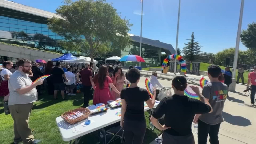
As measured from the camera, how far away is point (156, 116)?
1.93 meters

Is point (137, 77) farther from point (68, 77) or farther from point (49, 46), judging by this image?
point (49, 46)

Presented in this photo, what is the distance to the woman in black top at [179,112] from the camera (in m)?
1.83

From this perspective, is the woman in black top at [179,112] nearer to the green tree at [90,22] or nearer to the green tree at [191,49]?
the green tree at [90,22]

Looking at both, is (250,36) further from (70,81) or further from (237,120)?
(70,81)

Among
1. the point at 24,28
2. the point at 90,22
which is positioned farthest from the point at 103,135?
the point at 24,28

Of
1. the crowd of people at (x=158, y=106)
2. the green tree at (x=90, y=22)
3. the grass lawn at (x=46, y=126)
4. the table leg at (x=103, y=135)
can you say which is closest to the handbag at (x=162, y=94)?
the grass lawn at (x=46, y=126)

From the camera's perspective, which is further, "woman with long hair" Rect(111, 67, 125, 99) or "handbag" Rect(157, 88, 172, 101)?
"handbag" Rect(157, 88, 172, 101)

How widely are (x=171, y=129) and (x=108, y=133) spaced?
2093mm

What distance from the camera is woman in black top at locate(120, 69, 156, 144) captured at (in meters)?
2.40

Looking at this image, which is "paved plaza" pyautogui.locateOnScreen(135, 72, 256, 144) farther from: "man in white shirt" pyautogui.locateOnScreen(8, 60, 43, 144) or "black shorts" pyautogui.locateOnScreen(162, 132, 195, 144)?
"man in white shirt" pyautogui.locateOnScreen(8, 60, 43, 144)

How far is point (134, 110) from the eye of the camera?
2.44 metres

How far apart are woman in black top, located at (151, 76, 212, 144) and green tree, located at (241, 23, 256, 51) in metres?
51.6

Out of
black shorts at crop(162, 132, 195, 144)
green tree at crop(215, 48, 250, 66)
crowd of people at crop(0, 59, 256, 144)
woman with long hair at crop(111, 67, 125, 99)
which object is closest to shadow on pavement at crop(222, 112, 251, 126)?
crowd of people at crop(0, 59, 256, 144)

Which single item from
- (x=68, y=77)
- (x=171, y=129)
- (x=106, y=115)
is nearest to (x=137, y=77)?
(x=171, y=129)
